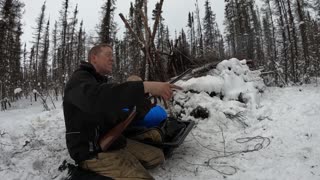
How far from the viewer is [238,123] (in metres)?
5.54

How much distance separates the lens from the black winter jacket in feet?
7.11

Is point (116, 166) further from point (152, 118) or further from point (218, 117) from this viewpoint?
point (218, 117)

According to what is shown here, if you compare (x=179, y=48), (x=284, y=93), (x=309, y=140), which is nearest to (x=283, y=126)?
(x=309, y=140)

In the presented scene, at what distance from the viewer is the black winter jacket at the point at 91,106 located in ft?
7.11

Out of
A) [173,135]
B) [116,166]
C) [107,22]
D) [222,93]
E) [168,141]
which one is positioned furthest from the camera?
[107,22]

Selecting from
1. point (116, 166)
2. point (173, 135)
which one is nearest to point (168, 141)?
point (173, 135)

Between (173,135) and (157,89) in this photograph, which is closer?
(157,89)

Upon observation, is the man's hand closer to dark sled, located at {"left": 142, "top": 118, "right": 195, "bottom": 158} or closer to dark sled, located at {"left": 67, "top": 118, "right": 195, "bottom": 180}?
dark sled, located at {"left": 67, "top": 118, "right": 195, "bottom": 180}

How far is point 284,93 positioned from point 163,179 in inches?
232

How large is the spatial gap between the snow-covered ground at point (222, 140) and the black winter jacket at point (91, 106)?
971 millimetres

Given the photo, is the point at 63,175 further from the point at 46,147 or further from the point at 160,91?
the point at 160,91

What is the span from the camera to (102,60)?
286 cm

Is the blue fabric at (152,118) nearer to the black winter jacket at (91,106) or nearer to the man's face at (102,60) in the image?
the black winter jacket at (91,106)

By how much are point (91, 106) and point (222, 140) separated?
3.24 m
